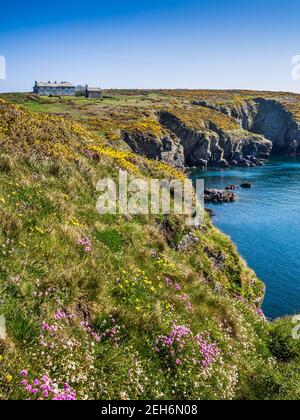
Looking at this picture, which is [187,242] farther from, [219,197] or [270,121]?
[270,121]

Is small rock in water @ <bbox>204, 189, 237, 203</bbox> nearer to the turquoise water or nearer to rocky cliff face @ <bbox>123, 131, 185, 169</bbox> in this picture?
the turquoise water

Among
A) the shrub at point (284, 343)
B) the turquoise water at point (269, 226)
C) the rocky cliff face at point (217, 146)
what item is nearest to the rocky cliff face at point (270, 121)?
the rocky cliff face at point (217, 146)

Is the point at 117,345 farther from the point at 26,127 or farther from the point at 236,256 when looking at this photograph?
the point at 26,127

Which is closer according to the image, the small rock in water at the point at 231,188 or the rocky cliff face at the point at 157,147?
the small rock in water at the point at 231,188

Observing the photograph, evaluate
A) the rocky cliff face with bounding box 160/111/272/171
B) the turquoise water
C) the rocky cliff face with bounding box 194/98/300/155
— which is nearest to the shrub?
the turquoise water

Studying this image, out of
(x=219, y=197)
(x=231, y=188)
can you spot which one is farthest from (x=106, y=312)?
(x=231, y=188)

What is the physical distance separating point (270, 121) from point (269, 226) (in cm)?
13371

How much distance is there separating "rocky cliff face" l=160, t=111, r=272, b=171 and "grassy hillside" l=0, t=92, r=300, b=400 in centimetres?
10784

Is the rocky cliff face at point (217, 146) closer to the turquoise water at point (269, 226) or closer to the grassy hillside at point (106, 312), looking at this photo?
the turquoise water at point (269, 226)

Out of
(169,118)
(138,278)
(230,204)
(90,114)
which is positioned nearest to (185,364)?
(138,278)

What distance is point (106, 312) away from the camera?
9.09 m

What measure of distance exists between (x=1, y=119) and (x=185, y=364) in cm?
1547

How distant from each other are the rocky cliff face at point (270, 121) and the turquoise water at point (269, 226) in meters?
58.0

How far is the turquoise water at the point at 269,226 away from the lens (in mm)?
39125
